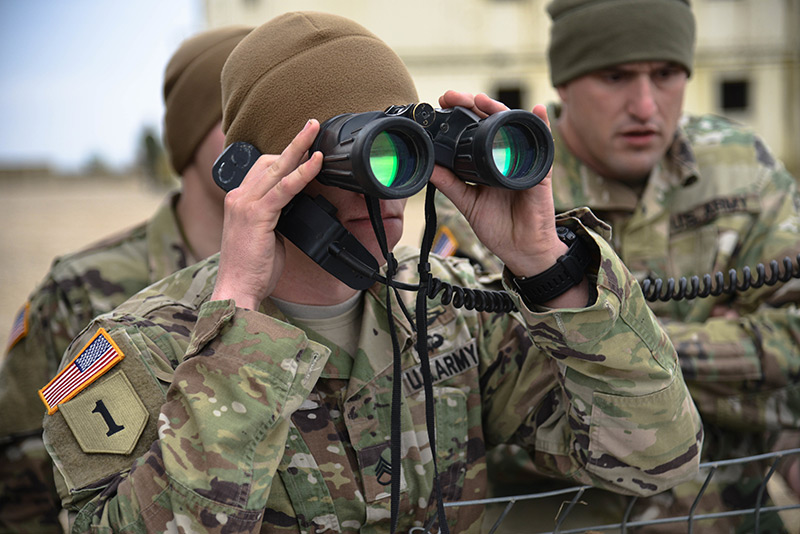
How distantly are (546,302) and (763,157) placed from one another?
1824mm

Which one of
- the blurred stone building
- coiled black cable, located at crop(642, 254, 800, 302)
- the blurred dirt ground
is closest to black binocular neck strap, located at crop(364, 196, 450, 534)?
coiled black cable, located at crop(642, 254, 800, 302)

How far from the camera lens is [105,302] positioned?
2959mm

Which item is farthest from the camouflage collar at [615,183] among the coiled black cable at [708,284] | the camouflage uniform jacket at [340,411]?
the camouflage uniform jacket at [340,411]

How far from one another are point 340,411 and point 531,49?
1735 cm

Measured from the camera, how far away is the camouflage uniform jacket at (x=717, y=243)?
257 centimetres

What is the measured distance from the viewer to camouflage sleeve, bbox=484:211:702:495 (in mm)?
1635

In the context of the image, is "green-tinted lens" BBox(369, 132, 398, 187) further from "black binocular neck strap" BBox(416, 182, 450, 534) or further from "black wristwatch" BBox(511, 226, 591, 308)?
"black wristwatch" BBox(511, 226, 591, 308)

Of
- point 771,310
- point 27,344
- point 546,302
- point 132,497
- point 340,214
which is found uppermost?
point 340,214

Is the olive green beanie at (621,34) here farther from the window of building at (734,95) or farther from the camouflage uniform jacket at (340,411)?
the window of building at (734,95)

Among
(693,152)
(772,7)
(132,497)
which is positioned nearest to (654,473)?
(132,497)

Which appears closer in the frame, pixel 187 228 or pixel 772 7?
pixel 187 228

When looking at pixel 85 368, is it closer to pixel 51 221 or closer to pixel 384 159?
pixel 384 159

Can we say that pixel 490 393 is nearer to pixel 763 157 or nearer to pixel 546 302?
pixel 546 302

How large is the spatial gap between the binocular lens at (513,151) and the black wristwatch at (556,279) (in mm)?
204
